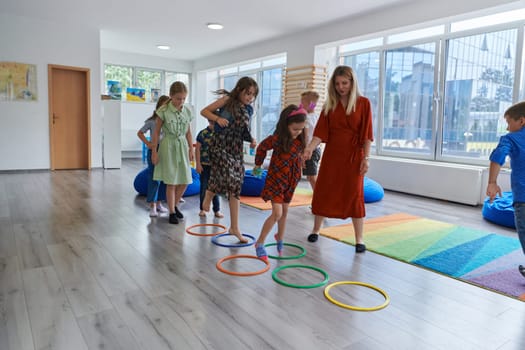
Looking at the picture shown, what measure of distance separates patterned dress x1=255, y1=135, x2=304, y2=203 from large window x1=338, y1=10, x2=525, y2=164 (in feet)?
13.3

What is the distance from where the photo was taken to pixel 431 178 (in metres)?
5.78

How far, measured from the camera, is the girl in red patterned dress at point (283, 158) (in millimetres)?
2725

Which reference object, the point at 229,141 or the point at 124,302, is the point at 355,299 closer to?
the point at 124,302

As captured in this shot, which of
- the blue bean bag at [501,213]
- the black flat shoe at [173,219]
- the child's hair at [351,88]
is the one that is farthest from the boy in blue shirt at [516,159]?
the black flat shoe at [173,219]

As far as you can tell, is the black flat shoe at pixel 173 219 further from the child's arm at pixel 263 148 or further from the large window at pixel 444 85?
the large window at pixel 444 85

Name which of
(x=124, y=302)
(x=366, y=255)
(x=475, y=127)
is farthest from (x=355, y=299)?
(x=475, y=127)

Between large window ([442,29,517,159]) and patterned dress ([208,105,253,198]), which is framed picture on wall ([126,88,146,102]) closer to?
large window ([442,29,517,159])

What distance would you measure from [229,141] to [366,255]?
55.4 inches

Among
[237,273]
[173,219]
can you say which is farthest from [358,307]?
[173,219]

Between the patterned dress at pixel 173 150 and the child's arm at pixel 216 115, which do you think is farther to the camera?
the patterned dress at pixel 173 150

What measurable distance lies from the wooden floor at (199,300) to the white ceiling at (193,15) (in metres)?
3.91

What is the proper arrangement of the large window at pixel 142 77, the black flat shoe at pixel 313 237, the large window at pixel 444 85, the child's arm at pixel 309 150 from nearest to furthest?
the child's arm at pixel 309 150 → the black flat shoe at pixel 313 237 → the large window at pixel 444 85 → the large window at pixel 142 77

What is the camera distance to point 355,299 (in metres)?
2.26

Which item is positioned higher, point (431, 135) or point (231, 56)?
point (231, 56)
